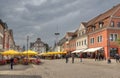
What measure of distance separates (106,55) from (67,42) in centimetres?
4820

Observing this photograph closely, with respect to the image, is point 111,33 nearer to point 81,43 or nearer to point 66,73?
point 81,43

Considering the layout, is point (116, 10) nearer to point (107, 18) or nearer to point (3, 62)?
point (107, 18)

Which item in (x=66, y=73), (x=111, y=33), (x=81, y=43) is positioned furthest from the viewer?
(x=81, y=43)

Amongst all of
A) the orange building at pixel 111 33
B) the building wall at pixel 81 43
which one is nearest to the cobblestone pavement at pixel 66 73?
Answer: the orange building at pixel 111 33

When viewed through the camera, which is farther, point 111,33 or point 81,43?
point 81,43

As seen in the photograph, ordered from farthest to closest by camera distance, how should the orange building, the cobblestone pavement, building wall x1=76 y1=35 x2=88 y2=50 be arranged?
building wall x1=76 y1=35 x2=88 y2=50 → the orange building → the cobblestone pavement

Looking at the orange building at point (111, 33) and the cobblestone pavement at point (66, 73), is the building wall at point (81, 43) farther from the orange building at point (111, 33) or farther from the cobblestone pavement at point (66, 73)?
the cobblestone pavement at point (66, 73)

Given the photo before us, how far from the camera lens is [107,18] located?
67.4 m

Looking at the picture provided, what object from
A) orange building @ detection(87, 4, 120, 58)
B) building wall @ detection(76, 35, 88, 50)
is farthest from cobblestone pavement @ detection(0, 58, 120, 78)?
building wall @ detection(76, 35, 88, 50)

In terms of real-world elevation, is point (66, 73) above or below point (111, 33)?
below

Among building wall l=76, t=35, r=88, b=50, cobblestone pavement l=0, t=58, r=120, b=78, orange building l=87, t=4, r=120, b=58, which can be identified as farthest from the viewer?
building wall l=76, t=35, r=88, b=50

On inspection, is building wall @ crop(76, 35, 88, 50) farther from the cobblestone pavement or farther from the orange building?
the cobblestone pavement

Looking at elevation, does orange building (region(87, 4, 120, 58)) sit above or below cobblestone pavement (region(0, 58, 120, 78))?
above

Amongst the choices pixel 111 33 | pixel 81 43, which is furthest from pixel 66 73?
pixel 81 43
